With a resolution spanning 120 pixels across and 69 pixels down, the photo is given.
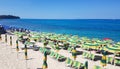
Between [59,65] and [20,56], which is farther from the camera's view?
[20,56]

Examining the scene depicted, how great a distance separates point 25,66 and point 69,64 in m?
2.97

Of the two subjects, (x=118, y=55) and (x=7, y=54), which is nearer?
(x=118, y=55)

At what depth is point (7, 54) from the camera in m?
18.1

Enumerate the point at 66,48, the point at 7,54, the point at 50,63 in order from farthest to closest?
the point at 66,48
the point at 7,54
the point at 50,63

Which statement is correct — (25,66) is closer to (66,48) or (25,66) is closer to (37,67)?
(37,67)

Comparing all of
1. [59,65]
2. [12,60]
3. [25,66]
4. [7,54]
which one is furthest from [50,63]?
[7,54]

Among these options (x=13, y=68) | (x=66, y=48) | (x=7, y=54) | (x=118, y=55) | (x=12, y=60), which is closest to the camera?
(x=13, y=68)

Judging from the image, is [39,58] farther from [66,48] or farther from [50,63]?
[66,48]

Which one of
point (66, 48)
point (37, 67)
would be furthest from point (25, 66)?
point (66, 48)

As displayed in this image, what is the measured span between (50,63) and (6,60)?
3584mm

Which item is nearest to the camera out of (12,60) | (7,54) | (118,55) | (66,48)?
(12,60)

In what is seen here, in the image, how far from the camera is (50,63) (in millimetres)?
14680

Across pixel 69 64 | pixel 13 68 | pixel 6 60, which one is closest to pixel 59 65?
pixel 69 64

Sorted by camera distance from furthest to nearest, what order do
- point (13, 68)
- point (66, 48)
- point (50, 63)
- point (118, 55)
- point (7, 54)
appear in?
point (66, 48) → point (7, 54) → point (118, 55) → point (50, 63) → point (13, 68)
